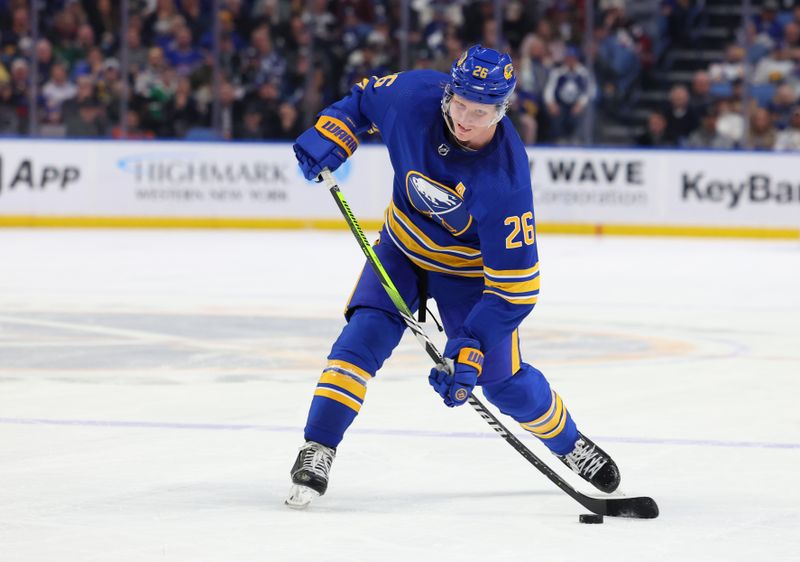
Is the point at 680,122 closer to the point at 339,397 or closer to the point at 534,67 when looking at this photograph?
the point at 534,67

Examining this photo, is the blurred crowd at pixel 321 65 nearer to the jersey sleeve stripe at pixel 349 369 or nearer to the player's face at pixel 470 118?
the jersey sleeve stripe at pixel 349 369

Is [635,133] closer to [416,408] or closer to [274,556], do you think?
[416,408]

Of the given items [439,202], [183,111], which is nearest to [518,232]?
[439,202]

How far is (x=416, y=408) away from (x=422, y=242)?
1.57 m

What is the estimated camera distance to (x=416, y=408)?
18.1 feet

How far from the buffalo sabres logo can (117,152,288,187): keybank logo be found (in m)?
11.2

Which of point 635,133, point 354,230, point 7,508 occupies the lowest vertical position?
point 635,133

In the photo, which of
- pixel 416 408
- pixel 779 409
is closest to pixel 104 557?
pixel 416 408

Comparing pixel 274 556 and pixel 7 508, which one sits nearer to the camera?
pixel 274 556

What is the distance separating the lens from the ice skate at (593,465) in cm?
402

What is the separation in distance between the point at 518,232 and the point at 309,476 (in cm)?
80

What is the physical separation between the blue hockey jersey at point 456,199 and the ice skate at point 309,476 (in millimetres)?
527

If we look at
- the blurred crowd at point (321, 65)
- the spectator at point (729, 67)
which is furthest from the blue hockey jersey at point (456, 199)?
the spectator at point (729, 67)

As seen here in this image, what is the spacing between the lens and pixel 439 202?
387cm
